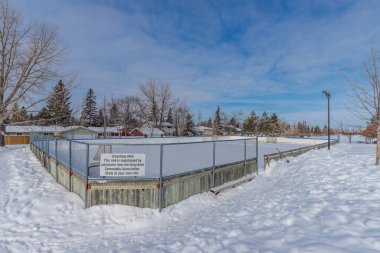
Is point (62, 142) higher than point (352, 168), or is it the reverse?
point (62, 142)

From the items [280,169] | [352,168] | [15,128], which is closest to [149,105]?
[15,128]

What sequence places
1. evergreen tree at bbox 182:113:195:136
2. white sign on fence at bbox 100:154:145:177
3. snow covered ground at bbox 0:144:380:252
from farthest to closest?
evergreen tree at bbox 182:113:195:136, white sign on fence at bbox 100:154:145:177, snow covered ground at bbox 0:144:380:252

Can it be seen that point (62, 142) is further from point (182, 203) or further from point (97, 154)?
point (182, 203)

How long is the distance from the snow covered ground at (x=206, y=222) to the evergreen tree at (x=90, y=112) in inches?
2696

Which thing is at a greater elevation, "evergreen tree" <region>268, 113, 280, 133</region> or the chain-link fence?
"evergreen tree" <region>268, 113, 280, 133</region>

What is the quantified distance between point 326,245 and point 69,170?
7.55 meters

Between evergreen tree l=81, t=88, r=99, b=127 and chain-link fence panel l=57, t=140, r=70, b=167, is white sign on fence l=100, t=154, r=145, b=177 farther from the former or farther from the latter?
evergreen tree l=81, t=88, r=99, b=127

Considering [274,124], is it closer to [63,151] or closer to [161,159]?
[63,151]

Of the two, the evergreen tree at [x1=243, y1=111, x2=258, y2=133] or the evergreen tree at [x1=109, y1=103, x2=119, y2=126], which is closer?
the evergreen tree at [x1=109, y1=103, x2=119, y2=126]

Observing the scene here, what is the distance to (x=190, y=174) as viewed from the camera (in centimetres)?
828

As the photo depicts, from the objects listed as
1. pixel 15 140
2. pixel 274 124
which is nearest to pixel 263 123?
pixel 274 124

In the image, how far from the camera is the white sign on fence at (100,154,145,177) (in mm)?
6906

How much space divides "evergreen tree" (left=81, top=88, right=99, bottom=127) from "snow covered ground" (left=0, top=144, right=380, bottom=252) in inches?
2696

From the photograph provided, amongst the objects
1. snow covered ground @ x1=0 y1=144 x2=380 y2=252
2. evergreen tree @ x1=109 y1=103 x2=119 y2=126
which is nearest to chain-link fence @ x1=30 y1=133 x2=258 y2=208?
snow covered ground @ x1=0 y1=144 x2=380 y2=252
